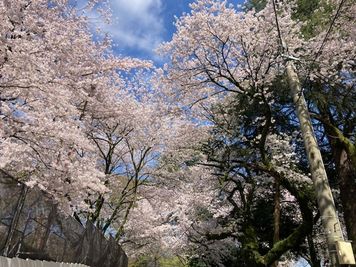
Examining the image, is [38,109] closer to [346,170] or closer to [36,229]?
[36,229]

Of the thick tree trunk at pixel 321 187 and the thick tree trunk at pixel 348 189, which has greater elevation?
the thick tree trunk at pixel 348 189

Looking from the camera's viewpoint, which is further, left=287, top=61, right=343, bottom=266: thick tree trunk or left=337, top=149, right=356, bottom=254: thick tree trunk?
left=337, top=149, right=356, bottom=254: thick tree trunk

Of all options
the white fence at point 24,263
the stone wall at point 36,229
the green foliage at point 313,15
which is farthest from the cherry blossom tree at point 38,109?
the green foliage at point 313,15

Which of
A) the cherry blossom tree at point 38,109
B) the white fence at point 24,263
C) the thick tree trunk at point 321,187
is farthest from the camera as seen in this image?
the cherry blossom tree at point 38,109

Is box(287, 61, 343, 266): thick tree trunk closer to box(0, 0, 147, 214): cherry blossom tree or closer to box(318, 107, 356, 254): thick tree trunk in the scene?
box(318, 107, 356, 254): thick tree trunk

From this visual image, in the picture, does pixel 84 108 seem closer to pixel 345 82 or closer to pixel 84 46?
pixel 84 46

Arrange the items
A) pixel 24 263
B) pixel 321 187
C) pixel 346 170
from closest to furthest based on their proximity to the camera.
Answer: pixel 24 263
pixel 321 187
pixel 346 170

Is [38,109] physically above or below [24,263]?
above

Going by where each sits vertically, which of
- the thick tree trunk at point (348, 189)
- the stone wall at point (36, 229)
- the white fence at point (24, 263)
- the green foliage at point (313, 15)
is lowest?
the white fence at point (24, 263)

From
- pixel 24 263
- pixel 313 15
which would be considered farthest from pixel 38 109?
pixel 313 15

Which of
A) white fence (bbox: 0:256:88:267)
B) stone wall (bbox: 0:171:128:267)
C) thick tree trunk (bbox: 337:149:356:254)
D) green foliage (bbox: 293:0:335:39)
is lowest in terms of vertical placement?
white fence (bbox: 0:256:88:267)

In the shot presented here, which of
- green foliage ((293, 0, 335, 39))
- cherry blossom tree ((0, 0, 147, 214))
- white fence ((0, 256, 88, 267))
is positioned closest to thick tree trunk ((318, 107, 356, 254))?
green foliage ((293, 0, 335, 39))

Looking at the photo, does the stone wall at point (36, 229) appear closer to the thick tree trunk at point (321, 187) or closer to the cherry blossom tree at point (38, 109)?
the cherry blossom tree at point (38, 109)

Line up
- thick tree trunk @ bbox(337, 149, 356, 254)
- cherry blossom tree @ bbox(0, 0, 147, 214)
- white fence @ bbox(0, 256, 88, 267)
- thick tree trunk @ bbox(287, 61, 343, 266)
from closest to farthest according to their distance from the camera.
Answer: white fence @ bbox(0, 256, 88, 267) < thick tree trunk @ bbox(287, 61, 343, 266) < cherry blossom tree @ bbox(0, 0, 147, 214) < thick tree trunk @ bbox(337, 149, 356, 254)
